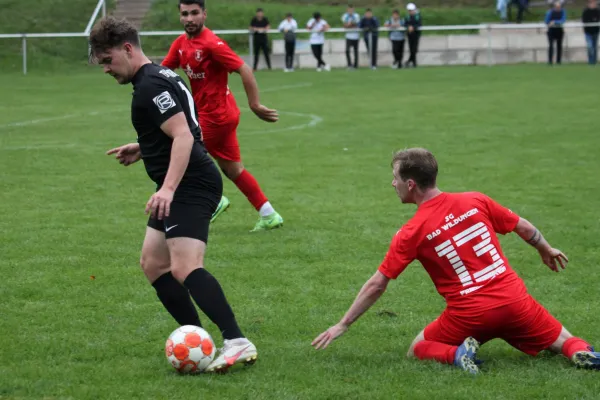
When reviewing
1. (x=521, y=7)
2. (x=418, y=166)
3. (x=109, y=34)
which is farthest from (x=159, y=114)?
(x=521, y=7)

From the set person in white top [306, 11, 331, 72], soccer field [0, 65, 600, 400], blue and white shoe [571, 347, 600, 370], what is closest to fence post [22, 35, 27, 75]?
person in white top [306, 11, 331, 72]

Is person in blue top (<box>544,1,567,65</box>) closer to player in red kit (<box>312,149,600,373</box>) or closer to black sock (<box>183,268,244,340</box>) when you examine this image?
player in red kit (<box>312,149,600,373</box>)

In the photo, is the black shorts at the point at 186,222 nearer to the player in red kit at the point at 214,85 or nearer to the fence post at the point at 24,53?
the player in red kit at the point at 214,85

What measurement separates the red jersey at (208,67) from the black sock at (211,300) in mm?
3681

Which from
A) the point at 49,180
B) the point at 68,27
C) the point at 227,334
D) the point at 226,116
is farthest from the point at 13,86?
the point at 227,334

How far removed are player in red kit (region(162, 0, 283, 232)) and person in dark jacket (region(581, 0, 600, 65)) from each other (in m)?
24.2

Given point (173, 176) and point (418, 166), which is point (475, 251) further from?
point (173, 176)

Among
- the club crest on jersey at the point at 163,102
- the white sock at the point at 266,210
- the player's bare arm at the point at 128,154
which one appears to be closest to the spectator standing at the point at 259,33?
the white sock at the point at 266,210

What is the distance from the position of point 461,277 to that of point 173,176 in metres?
1.55

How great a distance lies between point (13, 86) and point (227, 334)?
71.4 feet

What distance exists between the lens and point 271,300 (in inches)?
253

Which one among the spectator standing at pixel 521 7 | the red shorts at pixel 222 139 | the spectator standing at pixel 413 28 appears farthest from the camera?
the spectator standing at pixel 521 7

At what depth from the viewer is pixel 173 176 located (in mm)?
4699

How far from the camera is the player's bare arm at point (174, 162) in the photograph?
4621mm
